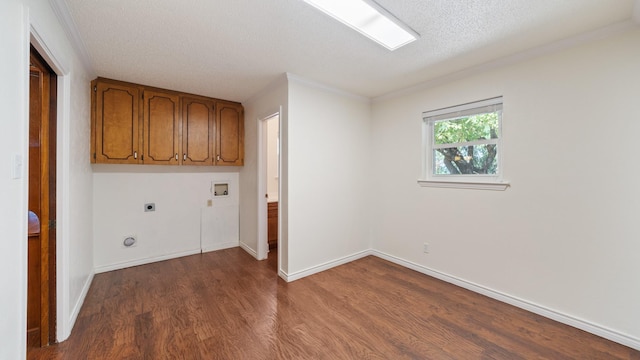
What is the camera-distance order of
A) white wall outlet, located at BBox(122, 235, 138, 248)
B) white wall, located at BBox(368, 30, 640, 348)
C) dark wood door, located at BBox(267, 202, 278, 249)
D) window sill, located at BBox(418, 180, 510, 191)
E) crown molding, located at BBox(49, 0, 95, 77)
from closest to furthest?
1. crown molding, located at BBox(49, 0, 95, 77)
2. white wall, located at BBox(368, 30, 640, 348)
3. window sill, located at BBox(418, 180, 510, 191)
4. white wall outlet, located at BBox(122, 235, 138, 248)
5. dark wood door, located at BBox(267, 202, 278, 249)

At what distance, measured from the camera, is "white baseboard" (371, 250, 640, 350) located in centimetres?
185

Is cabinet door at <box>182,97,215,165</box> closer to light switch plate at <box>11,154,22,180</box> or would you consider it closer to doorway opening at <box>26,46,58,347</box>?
doorway opening at <box>26,46,58,347</box>

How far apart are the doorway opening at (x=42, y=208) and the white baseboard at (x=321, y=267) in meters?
1.89

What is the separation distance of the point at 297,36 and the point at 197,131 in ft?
7.32

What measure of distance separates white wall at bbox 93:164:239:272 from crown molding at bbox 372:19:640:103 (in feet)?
10.5

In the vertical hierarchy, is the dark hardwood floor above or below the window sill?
below

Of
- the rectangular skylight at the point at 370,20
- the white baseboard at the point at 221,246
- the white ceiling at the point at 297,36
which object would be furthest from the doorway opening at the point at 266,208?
the rectangular skylight at the point at 370,20

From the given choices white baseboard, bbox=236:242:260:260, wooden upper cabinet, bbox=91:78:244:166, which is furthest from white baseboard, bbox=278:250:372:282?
wooden upper cabinet, bbox=91:78:244:166

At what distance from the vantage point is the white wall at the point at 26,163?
1.07 metres

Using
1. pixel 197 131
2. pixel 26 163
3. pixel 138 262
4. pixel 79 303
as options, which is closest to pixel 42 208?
pixel 26 163

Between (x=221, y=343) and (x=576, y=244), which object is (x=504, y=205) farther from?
(x=221, y=343)

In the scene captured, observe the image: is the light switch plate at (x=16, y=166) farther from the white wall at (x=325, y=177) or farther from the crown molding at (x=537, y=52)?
the crown molding at (x=537, y=52)

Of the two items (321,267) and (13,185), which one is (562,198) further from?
(13,185)

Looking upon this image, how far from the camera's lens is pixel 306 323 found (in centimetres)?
210
